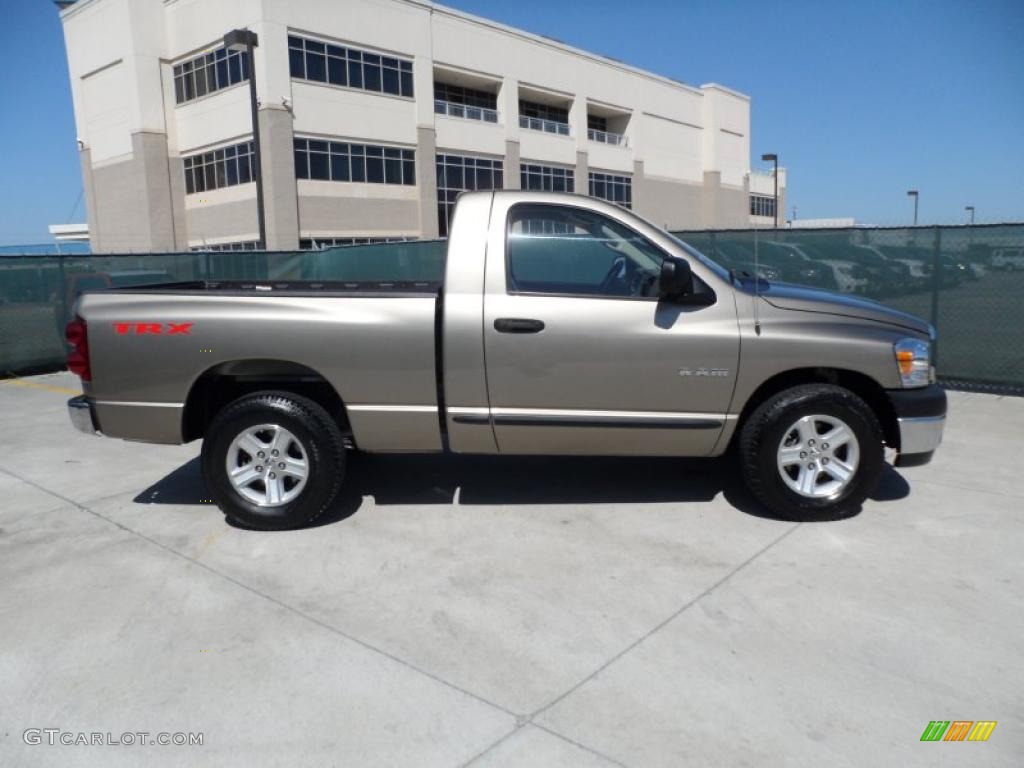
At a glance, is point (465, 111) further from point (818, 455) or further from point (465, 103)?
point (818, 455)

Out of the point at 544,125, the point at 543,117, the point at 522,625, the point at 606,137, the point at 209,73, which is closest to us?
the point at 522,625

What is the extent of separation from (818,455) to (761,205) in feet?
236

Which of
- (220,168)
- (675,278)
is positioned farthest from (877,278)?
(220,168)

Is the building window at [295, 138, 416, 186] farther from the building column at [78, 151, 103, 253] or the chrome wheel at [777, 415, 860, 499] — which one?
the chrome wheel at [777, 415, 860, 499]

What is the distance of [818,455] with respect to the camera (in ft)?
15.8

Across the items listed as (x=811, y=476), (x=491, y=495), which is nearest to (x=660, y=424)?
(x=811, y=476)

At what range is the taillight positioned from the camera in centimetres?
483

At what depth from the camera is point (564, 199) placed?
192 inches

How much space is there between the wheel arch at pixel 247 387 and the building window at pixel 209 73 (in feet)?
103

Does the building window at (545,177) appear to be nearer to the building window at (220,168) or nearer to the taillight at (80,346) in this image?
the building window at (220,168)

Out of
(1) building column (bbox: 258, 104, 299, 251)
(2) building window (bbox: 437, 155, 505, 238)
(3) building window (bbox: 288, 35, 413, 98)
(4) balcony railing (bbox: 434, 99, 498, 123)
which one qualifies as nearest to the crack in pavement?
(1) building column (bbox: 258, 104, 299, 251)

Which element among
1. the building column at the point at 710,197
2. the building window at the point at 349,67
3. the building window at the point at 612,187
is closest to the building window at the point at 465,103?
the building window at the point at 349,67

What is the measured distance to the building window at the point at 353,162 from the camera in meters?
34.0

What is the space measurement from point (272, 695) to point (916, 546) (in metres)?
3.54
